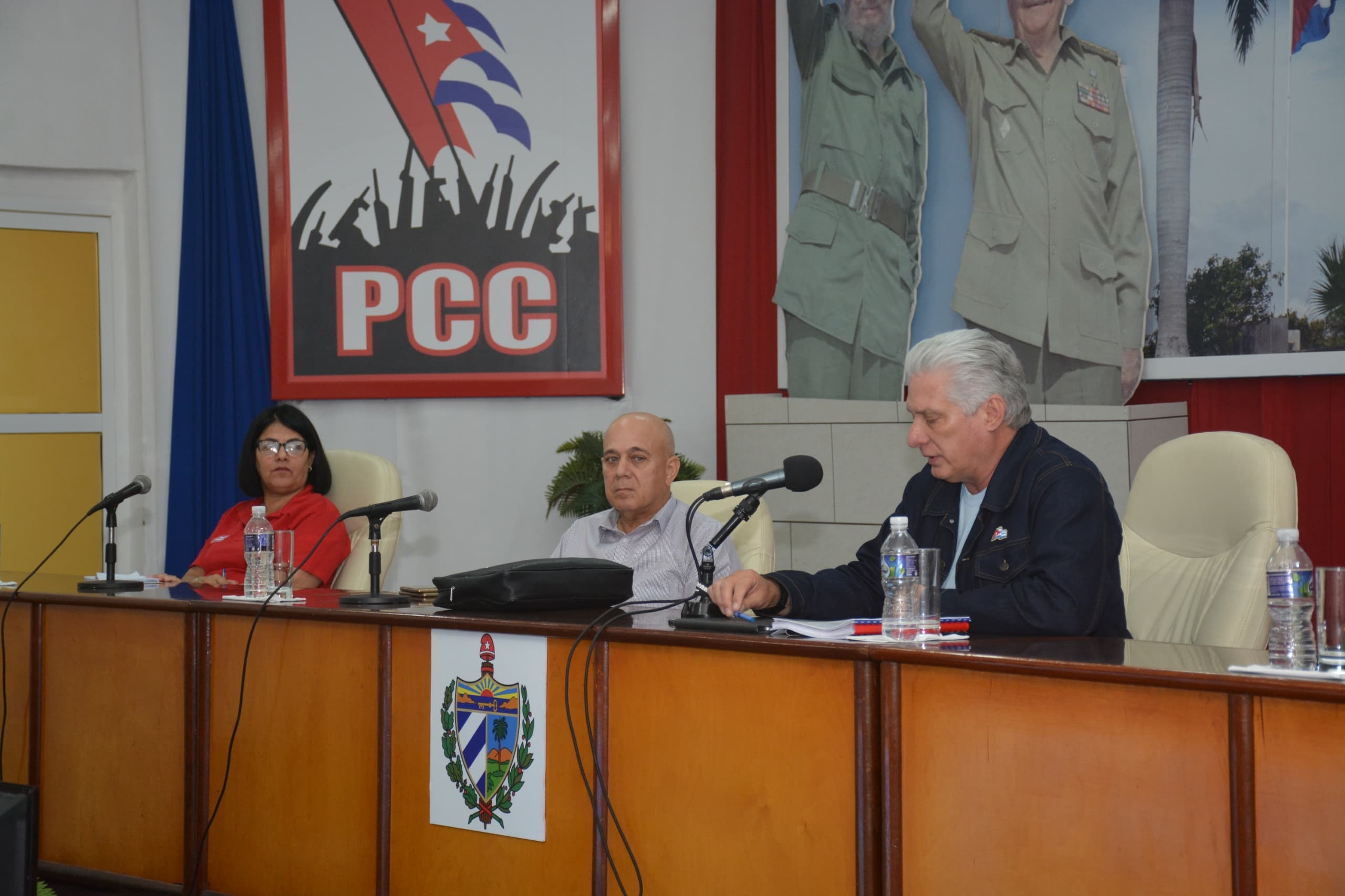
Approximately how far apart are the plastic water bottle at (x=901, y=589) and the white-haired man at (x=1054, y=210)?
2.43m

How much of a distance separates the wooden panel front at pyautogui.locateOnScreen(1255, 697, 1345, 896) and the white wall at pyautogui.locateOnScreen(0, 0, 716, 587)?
12.2ft

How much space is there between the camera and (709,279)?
5191 mm

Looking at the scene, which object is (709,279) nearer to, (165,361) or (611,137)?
(611,137)

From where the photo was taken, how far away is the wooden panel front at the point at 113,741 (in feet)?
8.73

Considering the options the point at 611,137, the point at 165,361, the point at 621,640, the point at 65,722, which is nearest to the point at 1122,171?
the point at 611,137

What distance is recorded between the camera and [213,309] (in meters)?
5.44

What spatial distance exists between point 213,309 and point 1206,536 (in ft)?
14.4

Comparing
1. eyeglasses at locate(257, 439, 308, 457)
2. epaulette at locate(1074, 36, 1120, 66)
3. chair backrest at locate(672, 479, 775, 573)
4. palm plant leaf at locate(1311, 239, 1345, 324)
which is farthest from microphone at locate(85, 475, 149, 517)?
palm plant leaf at locate(1311, 239, 1345, 324)

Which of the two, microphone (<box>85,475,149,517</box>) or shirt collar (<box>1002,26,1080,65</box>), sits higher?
shirt collar (<box>1002,26,1080,65</box>)

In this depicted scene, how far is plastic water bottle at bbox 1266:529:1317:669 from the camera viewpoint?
162 centimetres

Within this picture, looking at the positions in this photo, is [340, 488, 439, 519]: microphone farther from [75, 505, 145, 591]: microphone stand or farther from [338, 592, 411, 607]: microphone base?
[75, 505, 145, 591]: microphone stand

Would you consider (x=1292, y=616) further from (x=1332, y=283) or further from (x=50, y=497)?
(x=50, y=497)

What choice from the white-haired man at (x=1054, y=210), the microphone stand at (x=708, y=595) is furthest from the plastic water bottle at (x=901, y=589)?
the white-haired man at (x=1054, y=210)

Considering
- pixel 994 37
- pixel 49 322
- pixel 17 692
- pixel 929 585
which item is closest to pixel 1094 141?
pixel 994 37
